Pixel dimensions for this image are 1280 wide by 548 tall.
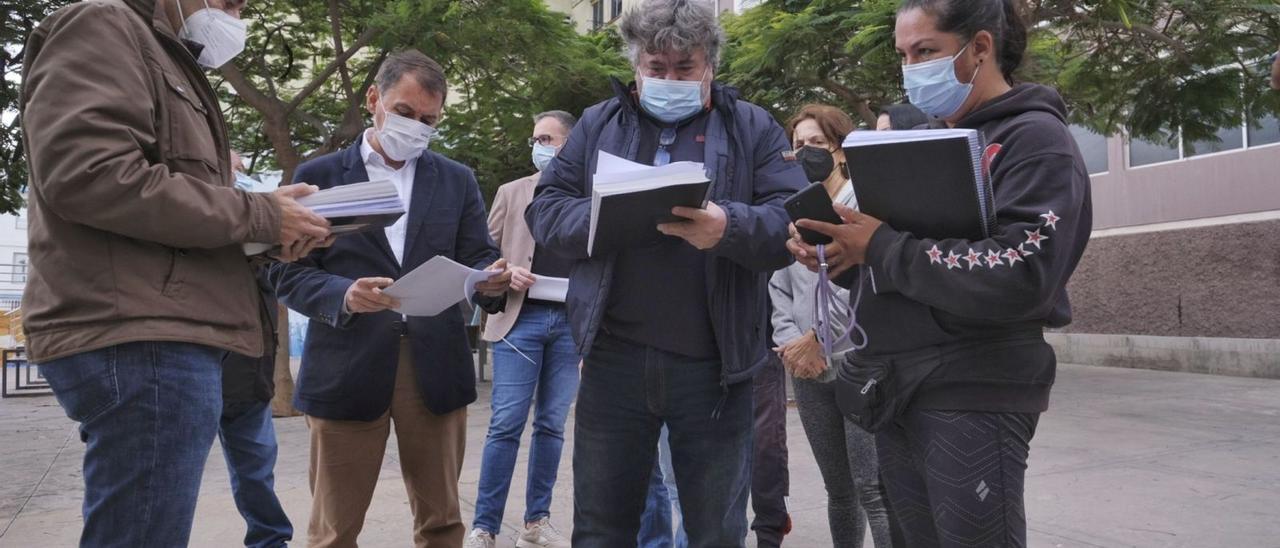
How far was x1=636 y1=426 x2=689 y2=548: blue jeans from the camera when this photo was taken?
3.99m

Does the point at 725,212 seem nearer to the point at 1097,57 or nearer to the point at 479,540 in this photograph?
the point at 479,540

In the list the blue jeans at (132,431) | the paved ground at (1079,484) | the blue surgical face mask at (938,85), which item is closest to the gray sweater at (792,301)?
the paved ground at (1079,484)

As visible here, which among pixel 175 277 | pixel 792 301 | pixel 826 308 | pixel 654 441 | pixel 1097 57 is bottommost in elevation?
pixel 654 441

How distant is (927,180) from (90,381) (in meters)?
1.79

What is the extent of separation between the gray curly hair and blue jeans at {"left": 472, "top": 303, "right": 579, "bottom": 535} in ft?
6.99

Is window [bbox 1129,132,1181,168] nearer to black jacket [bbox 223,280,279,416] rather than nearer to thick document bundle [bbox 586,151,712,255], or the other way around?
black jacket [bbox 223,280,279,416]

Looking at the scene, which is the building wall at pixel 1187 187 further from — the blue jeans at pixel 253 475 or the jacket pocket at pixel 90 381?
the jacket pocket at pixel 90 381

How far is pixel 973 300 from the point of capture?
205cm

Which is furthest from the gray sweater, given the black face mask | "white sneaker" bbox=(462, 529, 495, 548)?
"white sneaker" bbox=(462, 529, 495, 548)

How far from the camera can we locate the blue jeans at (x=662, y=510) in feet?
13.1

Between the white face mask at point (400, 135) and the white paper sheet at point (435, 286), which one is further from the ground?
the white face mask at point (400, 135)

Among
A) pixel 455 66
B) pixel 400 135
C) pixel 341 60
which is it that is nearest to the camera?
pixel 400 135

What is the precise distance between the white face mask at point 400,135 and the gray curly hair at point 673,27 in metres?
0.99

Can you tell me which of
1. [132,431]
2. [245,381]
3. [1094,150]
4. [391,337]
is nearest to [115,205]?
[132,431]
